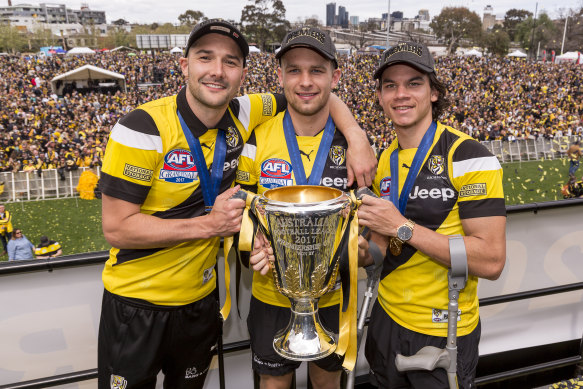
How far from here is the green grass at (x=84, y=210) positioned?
11.6 metres

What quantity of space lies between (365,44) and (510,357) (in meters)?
84.1

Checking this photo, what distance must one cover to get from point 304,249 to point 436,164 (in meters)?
0.79

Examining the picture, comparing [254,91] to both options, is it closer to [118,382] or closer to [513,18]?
[118,382]

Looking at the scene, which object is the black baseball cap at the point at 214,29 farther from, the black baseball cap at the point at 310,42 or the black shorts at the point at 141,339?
the black shorts at the point at 141,339

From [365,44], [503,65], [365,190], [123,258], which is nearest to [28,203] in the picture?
[123,258]

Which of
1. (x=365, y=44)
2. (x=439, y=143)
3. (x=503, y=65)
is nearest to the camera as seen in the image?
Answer: (x=439, y=143)

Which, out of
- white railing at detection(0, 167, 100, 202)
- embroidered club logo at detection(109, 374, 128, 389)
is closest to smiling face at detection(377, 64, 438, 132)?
embroidered club logo at detection(109, 374, 128, 389)

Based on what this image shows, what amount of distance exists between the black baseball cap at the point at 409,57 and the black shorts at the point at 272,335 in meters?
1.26

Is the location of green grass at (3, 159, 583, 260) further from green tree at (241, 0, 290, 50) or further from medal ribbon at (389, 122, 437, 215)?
green tree at (241, 0, 290, 50)

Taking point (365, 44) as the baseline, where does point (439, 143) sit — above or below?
below

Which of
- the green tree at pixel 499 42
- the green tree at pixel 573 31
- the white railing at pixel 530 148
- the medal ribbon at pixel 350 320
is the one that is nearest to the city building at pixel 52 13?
the green tree at pixel 499 42

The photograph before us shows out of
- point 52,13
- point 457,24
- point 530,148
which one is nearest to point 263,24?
point 457,24

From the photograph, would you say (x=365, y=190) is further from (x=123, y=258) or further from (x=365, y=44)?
(x=365, y=44)

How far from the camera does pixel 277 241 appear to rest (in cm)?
174
